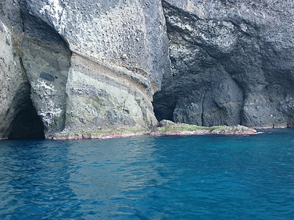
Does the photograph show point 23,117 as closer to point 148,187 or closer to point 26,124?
point 26,124

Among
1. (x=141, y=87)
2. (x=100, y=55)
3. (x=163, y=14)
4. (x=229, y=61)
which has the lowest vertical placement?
(x=141, y=87)

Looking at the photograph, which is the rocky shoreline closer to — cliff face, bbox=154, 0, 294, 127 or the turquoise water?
the turquoise water

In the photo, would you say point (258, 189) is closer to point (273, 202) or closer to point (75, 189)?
point (273, 202)

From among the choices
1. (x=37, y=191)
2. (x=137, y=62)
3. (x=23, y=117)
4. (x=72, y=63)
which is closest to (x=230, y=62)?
(x=137, y=62)

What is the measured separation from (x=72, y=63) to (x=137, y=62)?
6.84 meters

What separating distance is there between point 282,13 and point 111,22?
21.5 m

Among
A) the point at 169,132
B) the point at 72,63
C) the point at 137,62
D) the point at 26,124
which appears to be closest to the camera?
the point at 72,63

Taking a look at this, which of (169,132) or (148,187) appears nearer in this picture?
(148,187)

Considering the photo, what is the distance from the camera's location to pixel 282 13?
34.3 m

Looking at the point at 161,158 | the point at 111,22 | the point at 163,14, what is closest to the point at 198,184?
the point at 161,158

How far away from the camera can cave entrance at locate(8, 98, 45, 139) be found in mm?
28686

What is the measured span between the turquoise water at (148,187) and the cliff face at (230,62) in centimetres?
2411

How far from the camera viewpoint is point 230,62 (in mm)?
38125

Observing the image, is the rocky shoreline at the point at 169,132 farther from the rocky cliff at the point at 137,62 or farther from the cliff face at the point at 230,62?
the cliff face at the point at 230,62
